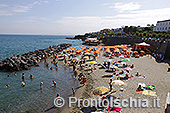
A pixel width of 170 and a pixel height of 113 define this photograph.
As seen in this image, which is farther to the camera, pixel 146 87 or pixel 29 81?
pixel 29 81

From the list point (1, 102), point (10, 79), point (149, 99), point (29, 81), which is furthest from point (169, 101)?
point (10, 79)

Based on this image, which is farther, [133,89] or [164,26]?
[164,26]

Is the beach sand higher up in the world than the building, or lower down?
lower down

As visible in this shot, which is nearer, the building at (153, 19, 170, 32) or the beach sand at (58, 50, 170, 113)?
the beach sand at (58, 50, 170, 113)

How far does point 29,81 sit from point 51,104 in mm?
8399

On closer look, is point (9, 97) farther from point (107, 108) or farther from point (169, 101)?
point (169, 101)

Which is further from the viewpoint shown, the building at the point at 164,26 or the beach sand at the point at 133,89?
the building at the point at 164,26

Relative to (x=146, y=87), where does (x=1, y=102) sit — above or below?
below

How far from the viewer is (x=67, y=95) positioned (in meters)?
13.9

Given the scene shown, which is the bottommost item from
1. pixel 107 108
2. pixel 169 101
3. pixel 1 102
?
pixel 1 102

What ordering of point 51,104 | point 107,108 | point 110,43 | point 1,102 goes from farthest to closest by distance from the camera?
point 110,43 → point 1,102 → point 51,104 → point 107,108

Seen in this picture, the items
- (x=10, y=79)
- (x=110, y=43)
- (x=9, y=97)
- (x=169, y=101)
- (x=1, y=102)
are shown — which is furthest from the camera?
(x=110, y=43)

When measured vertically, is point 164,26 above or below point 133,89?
above

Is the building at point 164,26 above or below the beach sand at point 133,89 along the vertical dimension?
above
